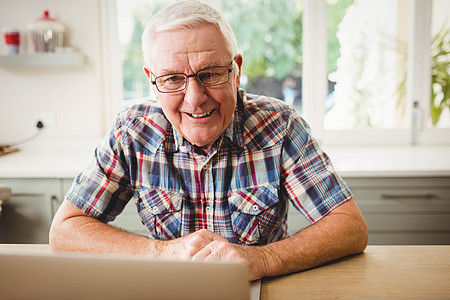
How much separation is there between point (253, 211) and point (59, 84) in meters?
1.75

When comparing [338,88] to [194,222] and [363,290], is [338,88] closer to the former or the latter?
[194,222]

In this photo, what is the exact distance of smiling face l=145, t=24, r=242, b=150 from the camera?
3.63 ft

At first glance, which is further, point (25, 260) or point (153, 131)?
point (153, 131)

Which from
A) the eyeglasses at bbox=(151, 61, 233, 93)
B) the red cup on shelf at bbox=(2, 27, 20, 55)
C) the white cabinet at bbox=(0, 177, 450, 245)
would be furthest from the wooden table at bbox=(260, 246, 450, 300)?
the red cup on shelf at bbox=(2, 27, 20, 55)

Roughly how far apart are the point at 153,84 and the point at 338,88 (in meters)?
1.64

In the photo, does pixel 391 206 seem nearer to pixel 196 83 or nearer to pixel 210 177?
pixel 210 177

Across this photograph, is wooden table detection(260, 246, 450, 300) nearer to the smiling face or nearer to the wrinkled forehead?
the smiling face

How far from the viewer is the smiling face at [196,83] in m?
1.11

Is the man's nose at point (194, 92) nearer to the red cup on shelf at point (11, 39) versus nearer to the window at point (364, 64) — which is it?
the window at point (364, 64)

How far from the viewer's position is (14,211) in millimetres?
2062

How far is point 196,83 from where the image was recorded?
113 cm

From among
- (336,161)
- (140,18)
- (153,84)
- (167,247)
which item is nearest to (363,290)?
(167,247)

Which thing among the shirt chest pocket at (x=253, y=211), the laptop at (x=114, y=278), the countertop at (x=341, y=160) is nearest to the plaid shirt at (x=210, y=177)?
the shirt chest pocket at (x=253, y=211)

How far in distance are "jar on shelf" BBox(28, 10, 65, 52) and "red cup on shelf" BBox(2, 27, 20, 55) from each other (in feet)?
0.29
